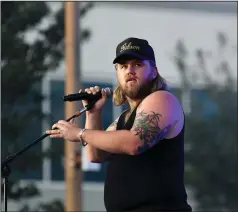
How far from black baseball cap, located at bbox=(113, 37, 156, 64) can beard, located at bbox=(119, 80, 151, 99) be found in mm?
128

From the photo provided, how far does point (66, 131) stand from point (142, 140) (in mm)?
348

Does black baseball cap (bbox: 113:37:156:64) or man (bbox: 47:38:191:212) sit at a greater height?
black baseball cap (bbox: 113:37:156:64)

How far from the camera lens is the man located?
126 inches

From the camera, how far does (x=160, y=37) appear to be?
38.0ft

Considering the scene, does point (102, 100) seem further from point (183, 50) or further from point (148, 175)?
point (183, 50)

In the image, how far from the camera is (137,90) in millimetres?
3305

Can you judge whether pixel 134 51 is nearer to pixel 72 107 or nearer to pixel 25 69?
pixel 72 107

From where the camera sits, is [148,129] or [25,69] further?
[25,69]

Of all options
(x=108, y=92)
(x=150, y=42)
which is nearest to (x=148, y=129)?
(x=108, y=92)

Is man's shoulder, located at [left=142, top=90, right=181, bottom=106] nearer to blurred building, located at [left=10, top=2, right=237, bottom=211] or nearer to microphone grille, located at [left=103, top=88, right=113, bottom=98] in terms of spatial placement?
microphone grille, located at [left=103, top=88, right=113, bottom=98]

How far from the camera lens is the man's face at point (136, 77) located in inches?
130

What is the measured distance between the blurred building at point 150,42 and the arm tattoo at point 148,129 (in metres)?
7.05

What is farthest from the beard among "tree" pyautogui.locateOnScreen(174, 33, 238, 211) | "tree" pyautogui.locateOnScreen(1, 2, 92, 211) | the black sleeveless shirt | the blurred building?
"tree" pyautogui.locateOnScreen(174, 33, 238, 211)

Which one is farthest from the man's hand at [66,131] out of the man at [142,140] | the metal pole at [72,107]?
the metal pole at [72,107]
